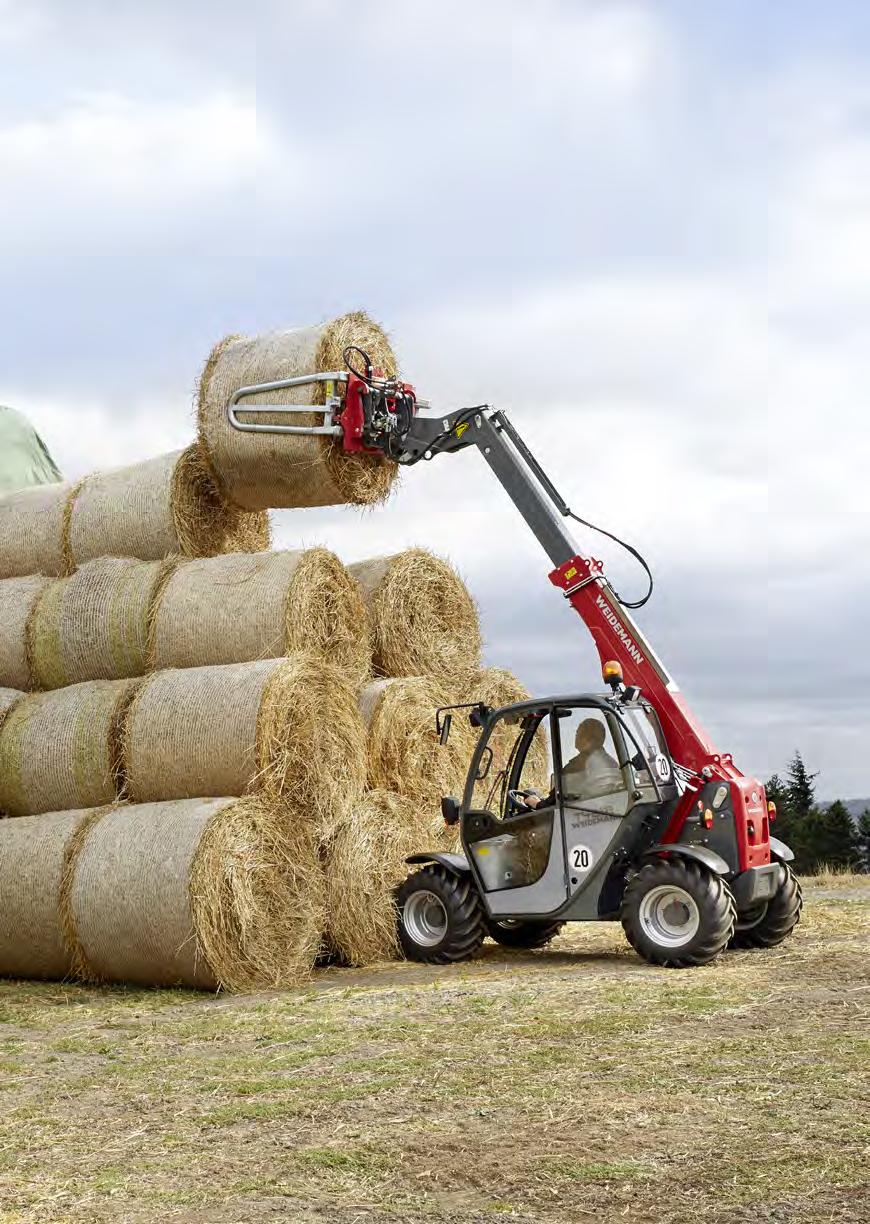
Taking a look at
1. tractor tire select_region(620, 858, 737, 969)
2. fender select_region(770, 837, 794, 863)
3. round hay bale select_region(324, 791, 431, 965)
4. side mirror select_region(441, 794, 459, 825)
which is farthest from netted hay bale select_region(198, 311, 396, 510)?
fender select_region(770, 837, 794, 863)

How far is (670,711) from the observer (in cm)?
1067

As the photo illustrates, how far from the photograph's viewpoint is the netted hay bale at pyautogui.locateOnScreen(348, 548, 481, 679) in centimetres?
1207

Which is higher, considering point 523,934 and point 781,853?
point 781,853

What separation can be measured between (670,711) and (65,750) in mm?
4254

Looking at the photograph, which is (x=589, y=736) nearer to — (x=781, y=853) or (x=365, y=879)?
(x=781, y=853)

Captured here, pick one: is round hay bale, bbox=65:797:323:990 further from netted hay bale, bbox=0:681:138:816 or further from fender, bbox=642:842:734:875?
fender, bbox=642:842:734:875

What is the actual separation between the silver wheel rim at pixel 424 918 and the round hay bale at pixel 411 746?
2.68ft

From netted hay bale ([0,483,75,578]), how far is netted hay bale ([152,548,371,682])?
151cm

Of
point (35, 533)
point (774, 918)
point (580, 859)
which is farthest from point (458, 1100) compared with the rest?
point (35, 533)

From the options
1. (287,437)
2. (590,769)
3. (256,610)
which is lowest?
(590,769)

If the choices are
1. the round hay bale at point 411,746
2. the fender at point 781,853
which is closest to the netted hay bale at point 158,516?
the round hay bale at point 411,746

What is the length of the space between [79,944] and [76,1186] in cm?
507

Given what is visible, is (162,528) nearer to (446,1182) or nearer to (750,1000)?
(750,1000)

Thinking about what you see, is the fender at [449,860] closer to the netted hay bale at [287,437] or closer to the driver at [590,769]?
the driver at [590,769]
